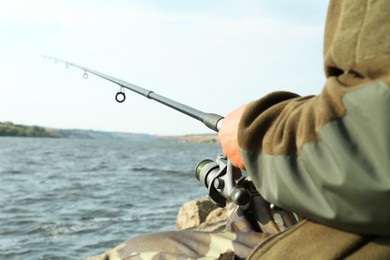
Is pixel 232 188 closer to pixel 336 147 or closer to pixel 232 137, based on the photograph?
pixel 232 137

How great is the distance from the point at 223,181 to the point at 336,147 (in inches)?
46.1

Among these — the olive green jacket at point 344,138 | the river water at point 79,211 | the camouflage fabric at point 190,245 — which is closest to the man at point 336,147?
the olive green jacket at point 344,138

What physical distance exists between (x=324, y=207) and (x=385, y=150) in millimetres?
276

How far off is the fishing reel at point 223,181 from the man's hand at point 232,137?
36 cm

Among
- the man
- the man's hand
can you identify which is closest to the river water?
the man's hand

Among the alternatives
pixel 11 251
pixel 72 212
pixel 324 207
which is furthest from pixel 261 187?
pixel 72 212

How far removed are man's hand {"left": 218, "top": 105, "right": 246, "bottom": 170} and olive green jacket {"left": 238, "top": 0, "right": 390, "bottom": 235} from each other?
0.31 meters

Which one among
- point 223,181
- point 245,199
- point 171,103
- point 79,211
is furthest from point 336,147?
point 79,211

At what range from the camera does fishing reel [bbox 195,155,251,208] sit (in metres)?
2.69

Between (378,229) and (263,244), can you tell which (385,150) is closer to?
(378,229)

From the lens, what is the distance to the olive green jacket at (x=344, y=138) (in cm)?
164

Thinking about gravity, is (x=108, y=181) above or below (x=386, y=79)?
below

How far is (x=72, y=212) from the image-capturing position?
14.0 metres

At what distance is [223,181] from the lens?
9.27 ft
